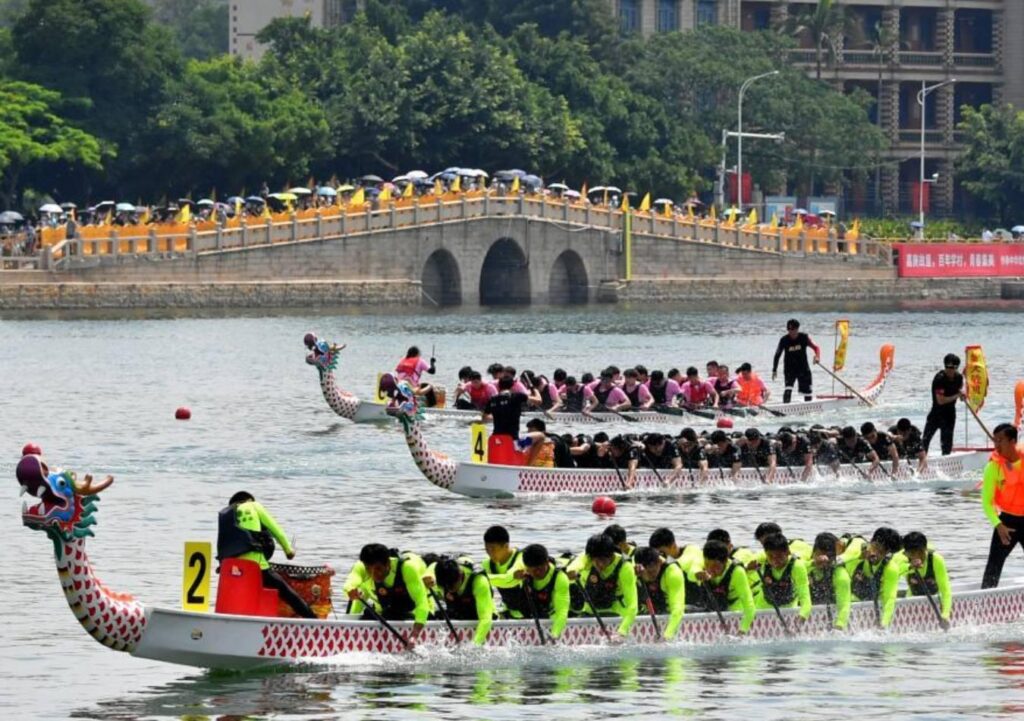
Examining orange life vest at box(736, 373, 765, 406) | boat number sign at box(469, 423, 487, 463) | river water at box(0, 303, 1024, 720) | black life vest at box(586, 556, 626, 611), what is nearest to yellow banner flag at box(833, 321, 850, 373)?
river water at box(0, 303, 1024, 720)

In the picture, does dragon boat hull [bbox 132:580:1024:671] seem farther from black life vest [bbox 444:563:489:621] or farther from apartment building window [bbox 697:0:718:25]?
apartment building window [bbox 697:0:718:25]

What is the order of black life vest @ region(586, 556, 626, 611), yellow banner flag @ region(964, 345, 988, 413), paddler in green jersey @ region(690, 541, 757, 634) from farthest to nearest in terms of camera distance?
yellow banner flag @ region(964, 345, 988, 413)
paddler in green jersey @ region(690, 541, 757, 634)
black life vest @ region(586, 556, 626, 611)

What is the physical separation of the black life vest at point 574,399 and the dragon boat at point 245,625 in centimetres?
2404

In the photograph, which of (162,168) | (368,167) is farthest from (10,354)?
(368,167)

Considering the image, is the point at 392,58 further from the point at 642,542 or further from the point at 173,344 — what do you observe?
the point at 642,542

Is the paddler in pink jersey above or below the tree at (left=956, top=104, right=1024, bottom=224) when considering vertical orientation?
below

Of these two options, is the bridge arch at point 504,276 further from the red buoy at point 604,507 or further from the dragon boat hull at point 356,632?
the dragon boat hull at point 356,632

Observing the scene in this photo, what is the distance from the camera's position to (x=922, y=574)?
2983cm

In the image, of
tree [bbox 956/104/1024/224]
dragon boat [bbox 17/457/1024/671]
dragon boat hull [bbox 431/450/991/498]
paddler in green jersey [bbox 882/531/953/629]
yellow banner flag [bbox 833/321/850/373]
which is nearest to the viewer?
dragon boat [bbox 17/457/1024/671]

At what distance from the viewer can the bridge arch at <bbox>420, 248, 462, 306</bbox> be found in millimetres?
118062

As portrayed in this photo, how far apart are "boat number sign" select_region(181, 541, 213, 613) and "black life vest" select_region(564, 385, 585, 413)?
89.1 feet

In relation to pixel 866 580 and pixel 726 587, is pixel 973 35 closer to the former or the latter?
pixel 866 580

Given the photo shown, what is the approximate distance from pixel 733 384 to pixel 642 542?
17.2m

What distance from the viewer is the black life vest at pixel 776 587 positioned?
96.0 feet
